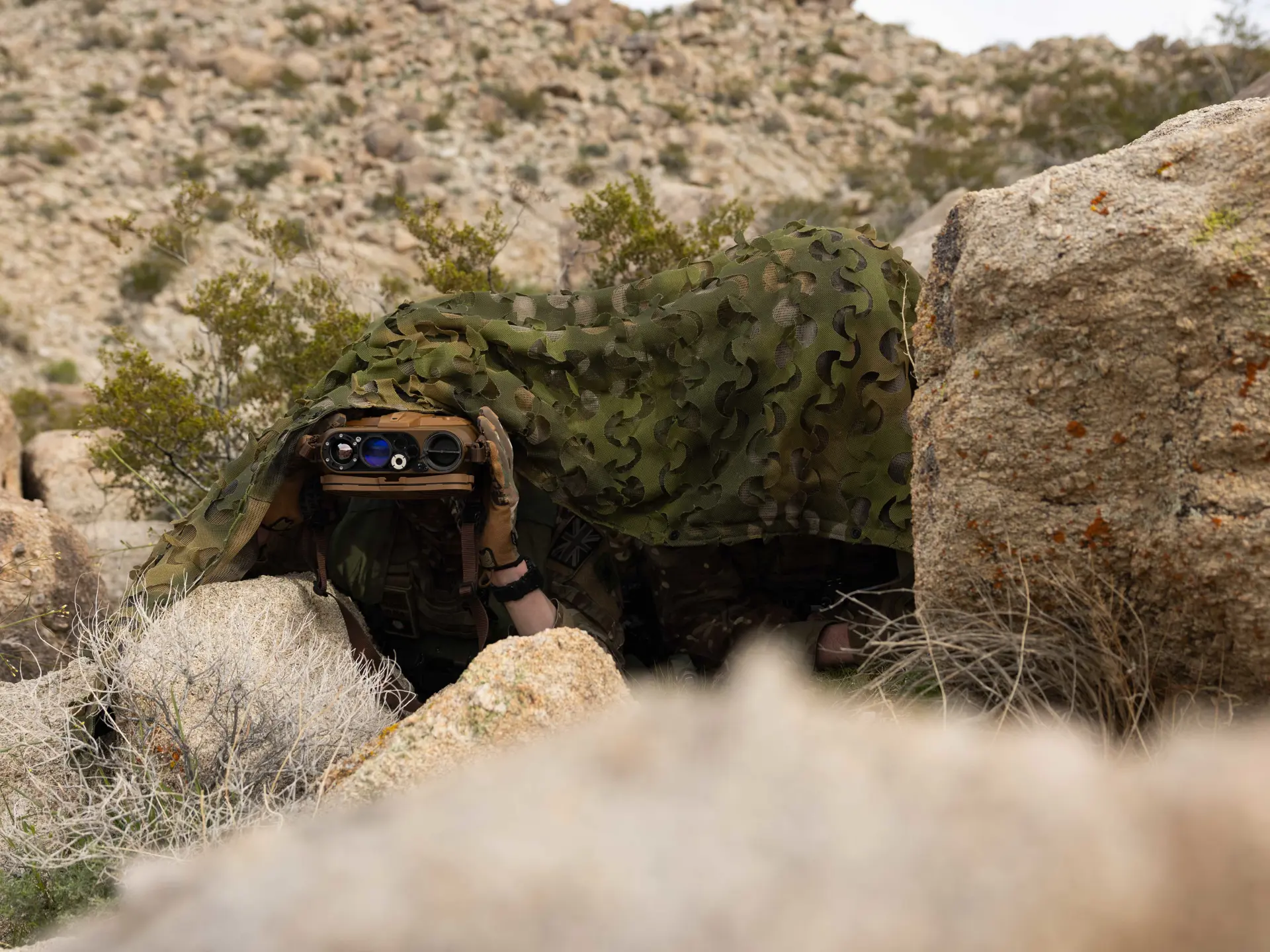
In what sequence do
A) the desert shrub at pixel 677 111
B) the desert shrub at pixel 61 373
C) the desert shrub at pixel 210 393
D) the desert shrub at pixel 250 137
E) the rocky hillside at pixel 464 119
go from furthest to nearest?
the desert shrub at pixel 677 111 < the desert shrub at pixel 250 137 < the rocky hillside at pixel 464 119 < the desert shrub at pixel 61 373 < the desert shrub at pixel 210 393

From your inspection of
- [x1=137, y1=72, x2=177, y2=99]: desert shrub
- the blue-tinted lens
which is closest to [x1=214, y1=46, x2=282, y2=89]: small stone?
[x1=137, y1=72, x2=177, y2=99]: desert shrub

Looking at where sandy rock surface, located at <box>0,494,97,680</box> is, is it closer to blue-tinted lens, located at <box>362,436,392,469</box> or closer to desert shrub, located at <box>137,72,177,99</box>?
blue-tinted lens, located at <box>362,436,392,469</box>

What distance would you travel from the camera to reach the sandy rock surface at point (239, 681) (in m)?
2.33

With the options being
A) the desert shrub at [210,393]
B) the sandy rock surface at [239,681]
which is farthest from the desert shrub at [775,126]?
the sandy rock surface at [239,681]

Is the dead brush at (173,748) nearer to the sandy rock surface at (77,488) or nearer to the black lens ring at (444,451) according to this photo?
the black lens ring at (444,451)

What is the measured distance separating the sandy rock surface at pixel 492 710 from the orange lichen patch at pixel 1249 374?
3.89ft

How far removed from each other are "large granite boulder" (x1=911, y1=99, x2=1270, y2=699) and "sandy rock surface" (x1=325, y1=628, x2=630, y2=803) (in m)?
0.74

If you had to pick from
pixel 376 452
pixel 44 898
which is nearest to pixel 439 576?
pixel 376 452

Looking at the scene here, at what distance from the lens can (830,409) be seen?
297 centimetres

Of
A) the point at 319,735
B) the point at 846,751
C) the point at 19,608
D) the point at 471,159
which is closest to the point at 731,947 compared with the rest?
the point at 846,751

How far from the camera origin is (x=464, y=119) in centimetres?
1844

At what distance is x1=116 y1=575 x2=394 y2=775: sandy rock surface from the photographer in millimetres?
2332

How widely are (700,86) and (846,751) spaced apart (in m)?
21.0

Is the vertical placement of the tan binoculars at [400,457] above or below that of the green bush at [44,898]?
above
